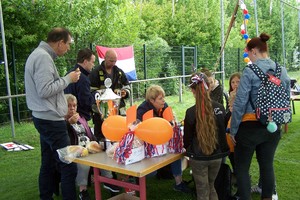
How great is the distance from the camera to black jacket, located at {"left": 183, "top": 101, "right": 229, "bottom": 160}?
8.07ft

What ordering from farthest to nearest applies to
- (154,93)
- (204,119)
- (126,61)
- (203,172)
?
(126,61)
(154,93)
(203,172)
(204,119)

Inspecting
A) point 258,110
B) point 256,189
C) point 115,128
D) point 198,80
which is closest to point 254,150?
point 258,110

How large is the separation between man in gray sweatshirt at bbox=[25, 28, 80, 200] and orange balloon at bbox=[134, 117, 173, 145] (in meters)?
0.70

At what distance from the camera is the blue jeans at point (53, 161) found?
2.59 m

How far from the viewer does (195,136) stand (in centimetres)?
248

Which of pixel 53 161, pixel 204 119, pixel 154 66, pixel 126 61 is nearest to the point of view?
pixel 204 119

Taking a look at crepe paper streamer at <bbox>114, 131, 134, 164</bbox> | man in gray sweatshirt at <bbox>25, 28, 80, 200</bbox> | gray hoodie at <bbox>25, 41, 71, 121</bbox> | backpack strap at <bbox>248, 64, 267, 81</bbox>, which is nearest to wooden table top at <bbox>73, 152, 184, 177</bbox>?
crepe paper streamer at <bbox>114, 131, 134, 164</bbox>

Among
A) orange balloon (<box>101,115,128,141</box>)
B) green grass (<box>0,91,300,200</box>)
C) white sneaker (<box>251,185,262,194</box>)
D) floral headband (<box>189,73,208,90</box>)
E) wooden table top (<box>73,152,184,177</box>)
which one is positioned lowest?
green grass (<box>0,91,300,200</box>)

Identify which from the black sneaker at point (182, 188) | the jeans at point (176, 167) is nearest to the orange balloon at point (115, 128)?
the jeans at point (176, 167)

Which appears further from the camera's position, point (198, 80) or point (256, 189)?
point (256, 189)

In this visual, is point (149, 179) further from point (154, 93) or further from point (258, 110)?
point (258, 110)

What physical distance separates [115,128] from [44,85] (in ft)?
2.04

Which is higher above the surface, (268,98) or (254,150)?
(268,98)

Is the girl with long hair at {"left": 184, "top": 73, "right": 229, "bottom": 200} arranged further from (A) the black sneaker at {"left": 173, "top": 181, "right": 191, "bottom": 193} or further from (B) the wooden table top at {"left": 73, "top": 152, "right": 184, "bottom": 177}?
(A) the black sneaker at {"left": 173, "top": 181, "right": 191, "bottom": 193}
